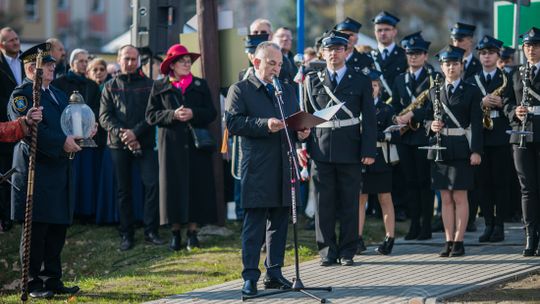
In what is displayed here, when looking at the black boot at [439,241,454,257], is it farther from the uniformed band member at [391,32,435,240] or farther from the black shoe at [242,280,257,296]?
the black shoe at [242,280,257,296]

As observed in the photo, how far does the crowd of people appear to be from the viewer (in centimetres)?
1030

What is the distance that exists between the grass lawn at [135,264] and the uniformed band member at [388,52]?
2.11 meters

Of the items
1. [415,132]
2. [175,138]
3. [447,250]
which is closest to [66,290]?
[175,138]

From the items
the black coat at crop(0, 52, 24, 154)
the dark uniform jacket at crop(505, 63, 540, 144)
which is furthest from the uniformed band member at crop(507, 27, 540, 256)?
the black coat at crop(0, 52, 24, 154)

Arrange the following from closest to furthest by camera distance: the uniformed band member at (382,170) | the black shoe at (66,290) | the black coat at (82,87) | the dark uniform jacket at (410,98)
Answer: the black shoe at (66,290) < the uniformed band member at (382,170) < the dark uniform jacket at (410,98) < the black coat at (82,87)

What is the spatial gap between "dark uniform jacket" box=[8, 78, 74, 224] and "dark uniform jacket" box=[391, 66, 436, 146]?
4749mm

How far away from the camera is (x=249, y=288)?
10.0 m

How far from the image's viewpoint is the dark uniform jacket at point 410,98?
43.8 ft

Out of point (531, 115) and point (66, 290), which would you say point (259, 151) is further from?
point (531, 115)

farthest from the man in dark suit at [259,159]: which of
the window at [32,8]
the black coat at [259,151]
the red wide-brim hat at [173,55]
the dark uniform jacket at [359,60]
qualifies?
the window at [32,8]

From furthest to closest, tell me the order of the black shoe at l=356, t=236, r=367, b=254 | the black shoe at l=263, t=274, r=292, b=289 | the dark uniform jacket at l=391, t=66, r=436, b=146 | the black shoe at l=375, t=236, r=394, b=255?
the dark uniform jacket at l=391, t=66, r=436, b=146, the black shoe at l=356, t=236, r=367, b=254, the black shoe at l=375, t=236, r=394, b=255, the black shoe at l=263, t=274, r=292, b=289

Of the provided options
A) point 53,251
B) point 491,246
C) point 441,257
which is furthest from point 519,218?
point 53,251

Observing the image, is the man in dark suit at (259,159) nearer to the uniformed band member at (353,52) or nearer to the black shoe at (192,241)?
the black shoe at (192,241)

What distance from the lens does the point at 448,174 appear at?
40.0ft
